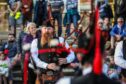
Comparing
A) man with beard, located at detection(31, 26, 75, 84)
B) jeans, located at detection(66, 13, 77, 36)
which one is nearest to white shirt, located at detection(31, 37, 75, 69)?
man with beard, located at detection(31, 26, 75, 84)

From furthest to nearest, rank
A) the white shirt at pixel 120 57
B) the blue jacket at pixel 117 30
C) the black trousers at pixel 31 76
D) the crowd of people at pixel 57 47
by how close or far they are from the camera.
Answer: the blue jacket at pixel 117 30 → the black trousers at pixel 31 76 → the white shirt at pixel 120 57 → the crowd of people at pixel 57 47

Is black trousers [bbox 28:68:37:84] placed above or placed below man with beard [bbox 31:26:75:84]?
below

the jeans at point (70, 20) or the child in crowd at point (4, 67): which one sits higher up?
the jeans at point (70, 20)

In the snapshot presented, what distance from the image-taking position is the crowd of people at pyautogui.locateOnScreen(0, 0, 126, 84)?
14.4 ft

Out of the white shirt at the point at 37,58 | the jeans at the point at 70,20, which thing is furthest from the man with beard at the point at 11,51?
the white shirt at the point at 37,58

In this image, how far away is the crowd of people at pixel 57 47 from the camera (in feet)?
14.4

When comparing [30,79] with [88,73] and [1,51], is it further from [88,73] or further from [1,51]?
[88,73]

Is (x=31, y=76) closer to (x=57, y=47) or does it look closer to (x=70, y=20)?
(x=57, y=47)

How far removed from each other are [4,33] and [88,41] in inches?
434

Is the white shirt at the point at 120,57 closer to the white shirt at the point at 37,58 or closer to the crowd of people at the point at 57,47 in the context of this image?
the crowd of people at the point at 57,47

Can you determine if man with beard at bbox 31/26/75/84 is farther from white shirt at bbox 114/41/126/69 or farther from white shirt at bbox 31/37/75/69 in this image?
white shirt at bbox 114/41/126/69

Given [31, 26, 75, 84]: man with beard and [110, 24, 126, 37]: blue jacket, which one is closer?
→ [31, 26, 75, 84]: man with beard

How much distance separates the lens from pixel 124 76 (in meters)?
8.07

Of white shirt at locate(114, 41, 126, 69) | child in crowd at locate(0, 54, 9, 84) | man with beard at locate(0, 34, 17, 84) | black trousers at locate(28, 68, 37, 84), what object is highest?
white shirt at locate(114, 41, 126, 69)
